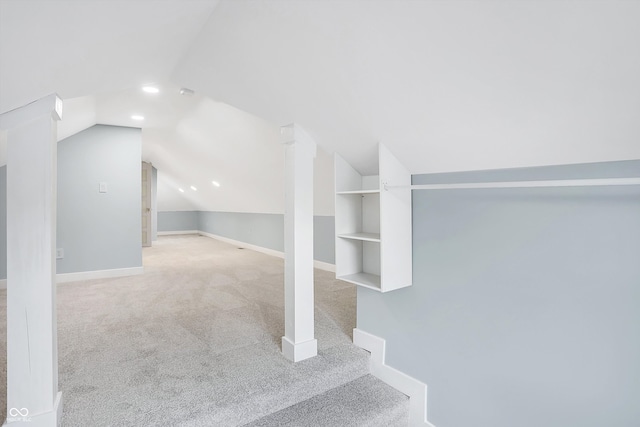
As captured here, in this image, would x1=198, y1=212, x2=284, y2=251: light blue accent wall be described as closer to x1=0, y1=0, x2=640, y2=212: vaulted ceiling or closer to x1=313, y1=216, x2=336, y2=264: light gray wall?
x1=313, y1=216, x2=336, y2=264: light gray wall

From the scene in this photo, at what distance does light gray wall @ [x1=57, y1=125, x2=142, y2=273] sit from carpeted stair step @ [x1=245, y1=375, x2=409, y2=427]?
3681mm

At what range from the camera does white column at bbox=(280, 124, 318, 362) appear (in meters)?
2.21

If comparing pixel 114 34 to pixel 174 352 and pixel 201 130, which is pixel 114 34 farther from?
pixel 201 130

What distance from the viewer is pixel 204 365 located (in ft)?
6.93

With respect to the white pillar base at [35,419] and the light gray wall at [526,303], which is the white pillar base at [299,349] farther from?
the white pillar base at [35,419]

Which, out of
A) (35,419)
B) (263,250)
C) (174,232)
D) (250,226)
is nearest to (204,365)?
(35,419)

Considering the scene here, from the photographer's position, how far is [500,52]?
118 centimetres

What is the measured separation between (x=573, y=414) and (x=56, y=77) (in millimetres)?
2665

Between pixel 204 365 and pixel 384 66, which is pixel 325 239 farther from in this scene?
pixel 384 66

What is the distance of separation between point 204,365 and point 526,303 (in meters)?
1.87

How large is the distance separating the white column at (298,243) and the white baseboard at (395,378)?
39cm

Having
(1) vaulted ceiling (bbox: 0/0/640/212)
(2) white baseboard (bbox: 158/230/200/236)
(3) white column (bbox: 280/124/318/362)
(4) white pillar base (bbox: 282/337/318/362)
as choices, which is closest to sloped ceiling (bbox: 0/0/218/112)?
(1) vaulted ceiling (bbox: 0/0/640/212)

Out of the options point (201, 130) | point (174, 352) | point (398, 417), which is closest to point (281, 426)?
point (398, 417)

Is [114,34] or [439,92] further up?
[114,34]
